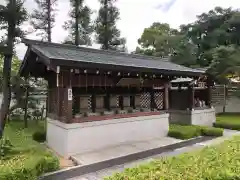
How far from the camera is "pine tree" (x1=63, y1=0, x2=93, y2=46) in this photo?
17938 mm

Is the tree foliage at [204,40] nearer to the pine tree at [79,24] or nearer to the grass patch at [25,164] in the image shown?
the pine tree at [79,24]

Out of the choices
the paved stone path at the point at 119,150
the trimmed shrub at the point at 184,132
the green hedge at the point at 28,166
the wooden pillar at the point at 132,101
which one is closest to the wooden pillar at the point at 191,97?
the trimmed shrub at the point at 184,132

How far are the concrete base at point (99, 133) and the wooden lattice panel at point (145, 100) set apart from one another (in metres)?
1.07

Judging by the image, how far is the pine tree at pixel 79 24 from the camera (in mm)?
17938

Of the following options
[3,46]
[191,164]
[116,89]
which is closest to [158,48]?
[116,89]

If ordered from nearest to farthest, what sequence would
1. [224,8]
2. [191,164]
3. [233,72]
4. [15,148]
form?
[191,164] < [15,148] < [233,72] < [224,8]

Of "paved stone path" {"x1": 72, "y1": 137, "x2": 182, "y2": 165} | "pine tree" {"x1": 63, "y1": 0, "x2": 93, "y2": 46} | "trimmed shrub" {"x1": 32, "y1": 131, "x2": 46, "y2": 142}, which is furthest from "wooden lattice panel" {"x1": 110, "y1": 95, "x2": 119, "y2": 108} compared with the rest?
"pine tree" {"x1": 63, "y1": 0, "x2": 93, "y2": 46}

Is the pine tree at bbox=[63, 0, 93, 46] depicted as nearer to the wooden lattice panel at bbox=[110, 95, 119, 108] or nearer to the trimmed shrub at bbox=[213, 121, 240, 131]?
the wooden lattice panel at bbox=[110, 95, 119, 108]

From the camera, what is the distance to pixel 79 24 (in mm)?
18656

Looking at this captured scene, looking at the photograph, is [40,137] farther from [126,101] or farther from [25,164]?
[25,164]

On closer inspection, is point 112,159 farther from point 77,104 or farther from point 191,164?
point 191,164

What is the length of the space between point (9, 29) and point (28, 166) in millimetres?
6957

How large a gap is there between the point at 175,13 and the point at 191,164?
23030mm

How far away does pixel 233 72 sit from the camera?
50.1ft
